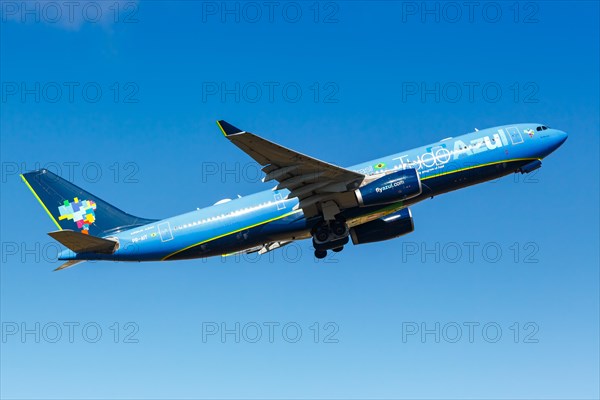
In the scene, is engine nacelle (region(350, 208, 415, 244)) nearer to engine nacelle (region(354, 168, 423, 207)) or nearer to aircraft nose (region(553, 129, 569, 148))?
engine nacelle (region(354, 168, 423, 207))

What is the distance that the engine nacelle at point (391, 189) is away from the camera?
46438 millimetres

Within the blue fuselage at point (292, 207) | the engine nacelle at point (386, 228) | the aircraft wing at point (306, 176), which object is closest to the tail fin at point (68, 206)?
the blue fuselage at point (292, 207)

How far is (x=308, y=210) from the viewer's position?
49.1 meters

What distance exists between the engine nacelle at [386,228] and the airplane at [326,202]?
88 cm

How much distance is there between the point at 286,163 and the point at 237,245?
688 centimetres

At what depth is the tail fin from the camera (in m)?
52.4

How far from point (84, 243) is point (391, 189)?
18.0m

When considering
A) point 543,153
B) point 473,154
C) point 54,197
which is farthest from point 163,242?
point 543,153

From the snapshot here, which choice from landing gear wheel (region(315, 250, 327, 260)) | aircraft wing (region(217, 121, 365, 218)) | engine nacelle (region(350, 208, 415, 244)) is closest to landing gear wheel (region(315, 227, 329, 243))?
aircraft wing (region(217, 121, 365, 218))

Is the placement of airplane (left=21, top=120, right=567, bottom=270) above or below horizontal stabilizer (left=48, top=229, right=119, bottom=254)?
above

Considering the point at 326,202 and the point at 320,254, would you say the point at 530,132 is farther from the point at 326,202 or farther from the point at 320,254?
the point at 320,254

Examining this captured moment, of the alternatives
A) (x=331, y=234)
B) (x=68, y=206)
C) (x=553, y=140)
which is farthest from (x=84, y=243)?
(x=553, y=140)

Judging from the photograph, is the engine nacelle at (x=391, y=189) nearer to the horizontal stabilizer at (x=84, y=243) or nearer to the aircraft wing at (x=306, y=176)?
the aircraft wing at (x=306, y=176)

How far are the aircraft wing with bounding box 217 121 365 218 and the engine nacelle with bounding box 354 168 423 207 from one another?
2.51 feet
